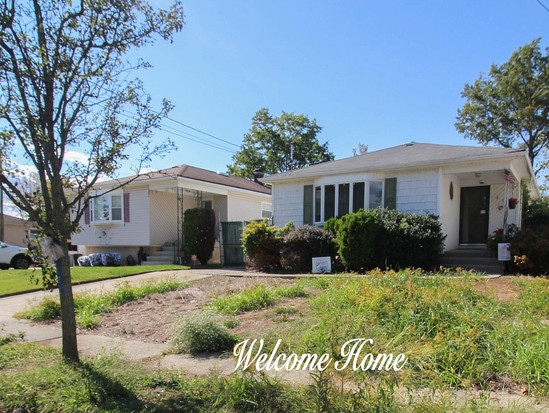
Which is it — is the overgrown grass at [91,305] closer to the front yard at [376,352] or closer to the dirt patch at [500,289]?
the front yard at [376,352]

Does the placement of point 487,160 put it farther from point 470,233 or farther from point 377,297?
point 377,297

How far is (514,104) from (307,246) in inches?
906

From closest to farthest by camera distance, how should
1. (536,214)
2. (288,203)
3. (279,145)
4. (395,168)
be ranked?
(395,168) → (288,203) → (536,214) → (279,145)

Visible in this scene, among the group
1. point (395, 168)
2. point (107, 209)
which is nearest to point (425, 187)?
point (395, 168)

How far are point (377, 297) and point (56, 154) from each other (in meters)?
4.09

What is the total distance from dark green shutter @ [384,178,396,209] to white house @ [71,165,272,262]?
310 inches

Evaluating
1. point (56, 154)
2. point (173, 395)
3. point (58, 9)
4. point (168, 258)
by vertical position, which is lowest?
point (168, 258)

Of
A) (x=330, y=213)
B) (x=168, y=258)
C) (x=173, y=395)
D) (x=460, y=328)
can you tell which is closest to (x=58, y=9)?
(x=173, y=395)

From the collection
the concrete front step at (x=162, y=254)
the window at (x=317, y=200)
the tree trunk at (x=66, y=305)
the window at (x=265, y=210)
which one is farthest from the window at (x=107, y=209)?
the tree trunk at (x=66, y=305)

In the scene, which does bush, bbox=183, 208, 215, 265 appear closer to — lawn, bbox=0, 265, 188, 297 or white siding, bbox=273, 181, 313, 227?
lawn, bbox=0, 265, 188, 297

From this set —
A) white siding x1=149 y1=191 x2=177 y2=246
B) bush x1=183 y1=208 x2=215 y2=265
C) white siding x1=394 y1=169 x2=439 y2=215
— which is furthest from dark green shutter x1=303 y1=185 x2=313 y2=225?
white siding x1=149 y1=191 x2=177 y2=246

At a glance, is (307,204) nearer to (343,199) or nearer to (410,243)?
(343,199)

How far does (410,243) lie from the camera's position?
35.5ft

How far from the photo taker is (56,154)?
3895mm
